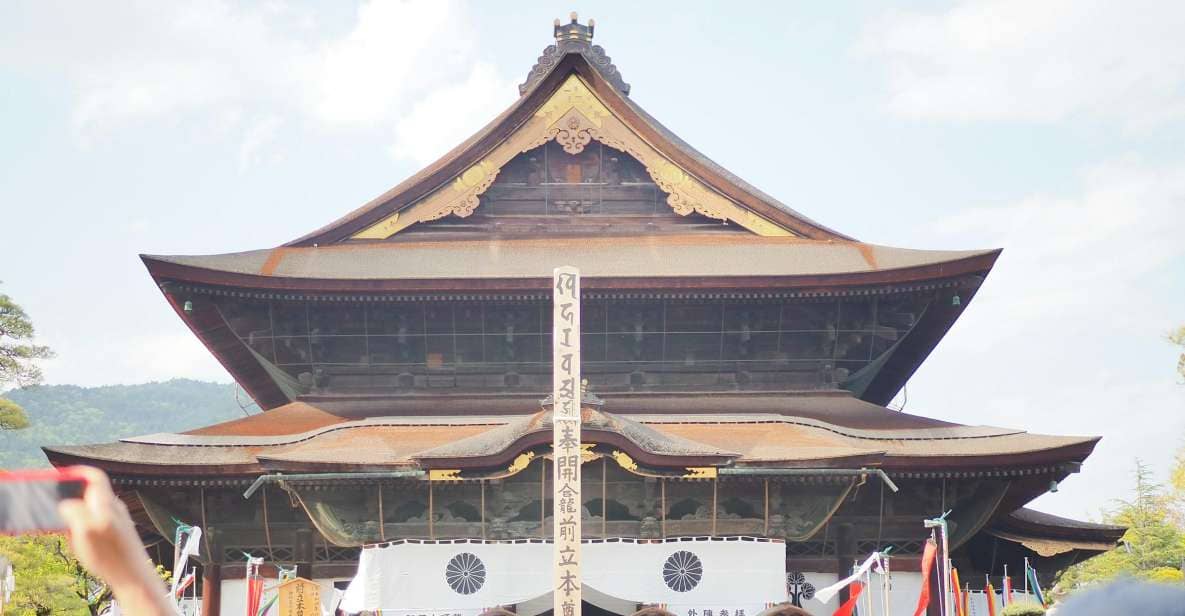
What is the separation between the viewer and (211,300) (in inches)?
888

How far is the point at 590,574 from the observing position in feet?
63.1

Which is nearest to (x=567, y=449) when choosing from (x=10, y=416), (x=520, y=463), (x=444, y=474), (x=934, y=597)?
(x=520, y=463)

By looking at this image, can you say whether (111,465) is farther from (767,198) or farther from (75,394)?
(75,394)

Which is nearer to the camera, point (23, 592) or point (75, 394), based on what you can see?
point (23, 592)

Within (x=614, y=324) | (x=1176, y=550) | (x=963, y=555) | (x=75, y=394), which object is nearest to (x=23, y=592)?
(x=614, y=324)

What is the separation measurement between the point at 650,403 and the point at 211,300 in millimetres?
7338

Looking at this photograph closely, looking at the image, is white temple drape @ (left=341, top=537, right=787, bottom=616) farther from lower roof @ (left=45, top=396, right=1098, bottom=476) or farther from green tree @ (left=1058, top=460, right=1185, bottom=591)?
green tree @ (left=1058, top=460, right=1185, bottom=591)

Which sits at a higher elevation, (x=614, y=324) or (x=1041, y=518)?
(x=614, y=324)

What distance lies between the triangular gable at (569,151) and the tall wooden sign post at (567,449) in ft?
22.6

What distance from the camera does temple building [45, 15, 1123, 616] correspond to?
19422mm

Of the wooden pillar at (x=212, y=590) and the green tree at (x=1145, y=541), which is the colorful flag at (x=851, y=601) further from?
the green tree at (x=1145, y=541)

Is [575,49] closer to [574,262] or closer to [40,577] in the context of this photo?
[574,262]

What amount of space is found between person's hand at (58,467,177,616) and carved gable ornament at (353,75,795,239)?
22190 millimetres

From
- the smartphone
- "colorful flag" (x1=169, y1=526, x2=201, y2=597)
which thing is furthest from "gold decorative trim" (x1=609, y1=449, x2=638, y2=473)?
the smartphone
